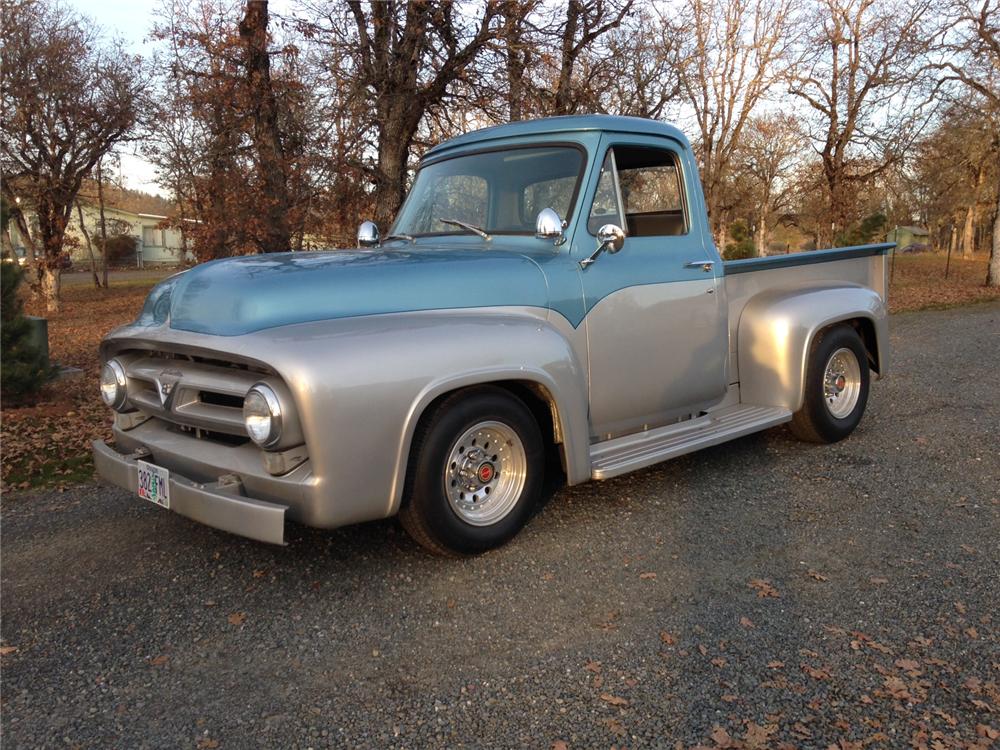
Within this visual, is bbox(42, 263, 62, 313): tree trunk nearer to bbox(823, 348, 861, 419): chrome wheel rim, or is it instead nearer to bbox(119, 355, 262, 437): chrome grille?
bbox(119, 355, 262, 437): chrome grille

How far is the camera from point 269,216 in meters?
11.7

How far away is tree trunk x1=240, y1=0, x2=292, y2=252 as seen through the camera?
11703 millimetres

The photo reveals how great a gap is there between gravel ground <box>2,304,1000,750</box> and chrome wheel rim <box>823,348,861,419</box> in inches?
37.5

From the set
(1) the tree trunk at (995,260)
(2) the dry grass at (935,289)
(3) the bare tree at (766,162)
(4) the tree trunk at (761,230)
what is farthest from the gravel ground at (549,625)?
(4) the tree trunk at (761,230)

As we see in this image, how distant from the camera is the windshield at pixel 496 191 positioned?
14.5 ft

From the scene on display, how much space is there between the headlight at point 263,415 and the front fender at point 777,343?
3391 millimetres

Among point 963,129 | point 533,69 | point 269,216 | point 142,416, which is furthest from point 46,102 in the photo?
point 963,129

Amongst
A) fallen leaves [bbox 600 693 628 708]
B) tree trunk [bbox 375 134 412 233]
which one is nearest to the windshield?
fallen leaves [bbox 600 693 628 708]

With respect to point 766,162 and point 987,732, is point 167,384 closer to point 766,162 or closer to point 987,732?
point 987,732

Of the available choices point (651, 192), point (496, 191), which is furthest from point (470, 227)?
point (651, 192)

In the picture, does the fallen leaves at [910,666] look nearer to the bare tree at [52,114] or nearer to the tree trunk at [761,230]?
the bare tree at [52,114]

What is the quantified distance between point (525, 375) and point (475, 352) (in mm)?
304

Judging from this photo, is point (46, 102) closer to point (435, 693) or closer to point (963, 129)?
point (435, 693)

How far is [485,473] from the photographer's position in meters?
3.82
